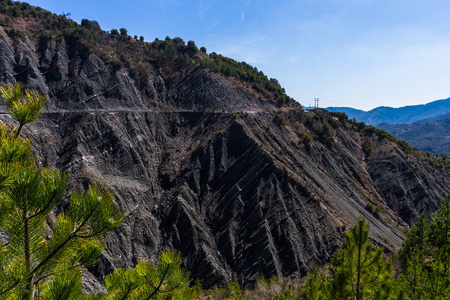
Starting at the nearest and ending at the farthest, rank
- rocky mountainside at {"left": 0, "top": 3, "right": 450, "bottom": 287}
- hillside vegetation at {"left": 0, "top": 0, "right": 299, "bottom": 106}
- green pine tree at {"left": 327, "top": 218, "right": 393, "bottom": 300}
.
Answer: green pine tree at {"left": 327, "top": 218, "right": 393, "bottom": 300} → rocky mountainside at {"left": 0, "top": 3, "right": 450, "bottom": 287} → hillside vegetation at {"left": 0, "top": 0, "right": 299, "bottom": 106}

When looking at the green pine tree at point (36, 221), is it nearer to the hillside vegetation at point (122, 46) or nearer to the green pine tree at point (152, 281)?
the green pine tree at point (152, 281)

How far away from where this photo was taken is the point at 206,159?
150ft

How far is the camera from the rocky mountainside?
3450cm

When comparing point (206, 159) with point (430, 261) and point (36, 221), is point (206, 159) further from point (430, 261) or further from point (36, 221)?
point (36, 221)

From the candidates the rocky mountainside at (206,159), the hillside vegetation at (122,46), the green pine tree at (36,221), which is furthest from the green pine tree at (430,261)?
the hillside vegetation at (122,46)

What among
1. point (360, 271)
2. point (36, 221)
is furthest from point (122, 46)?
point (36, 221)

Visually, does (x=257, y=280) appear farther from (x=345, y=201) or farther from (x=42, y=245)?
(x=42, y=245)

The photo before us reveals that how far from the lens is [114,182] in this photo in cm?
3803

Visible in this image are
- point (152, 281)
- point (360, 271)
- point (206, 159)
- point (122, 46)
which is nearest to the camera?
point (152, 281)

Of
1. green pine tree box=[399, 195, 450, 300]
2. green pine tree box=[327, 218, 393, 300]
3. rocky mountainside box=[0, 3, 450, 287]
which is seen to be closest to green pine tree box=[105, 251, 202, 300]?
green pine tree box=[327, 218, 393, 300]

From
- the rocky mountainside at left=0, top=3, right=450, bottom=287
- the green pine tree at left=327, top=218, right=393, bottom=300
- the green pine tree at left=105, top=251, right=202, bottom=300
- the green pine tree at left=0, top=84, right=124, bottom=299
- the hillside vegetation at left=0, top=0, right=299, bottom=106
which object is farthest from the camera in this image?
the hillside vegetation at left=0, top=0, right=299, bottom=106

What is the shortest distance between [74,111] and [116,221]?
157ft

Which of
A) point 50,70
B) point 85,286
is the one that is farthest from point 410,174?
point 50,70

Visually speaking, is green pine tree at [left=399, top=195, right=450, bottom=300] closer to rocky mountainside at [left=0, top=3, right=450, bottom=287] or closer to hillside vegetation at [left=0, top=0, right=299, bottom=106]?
rocky mountainside at [left=0, top=3, right=450, bottom=287]
